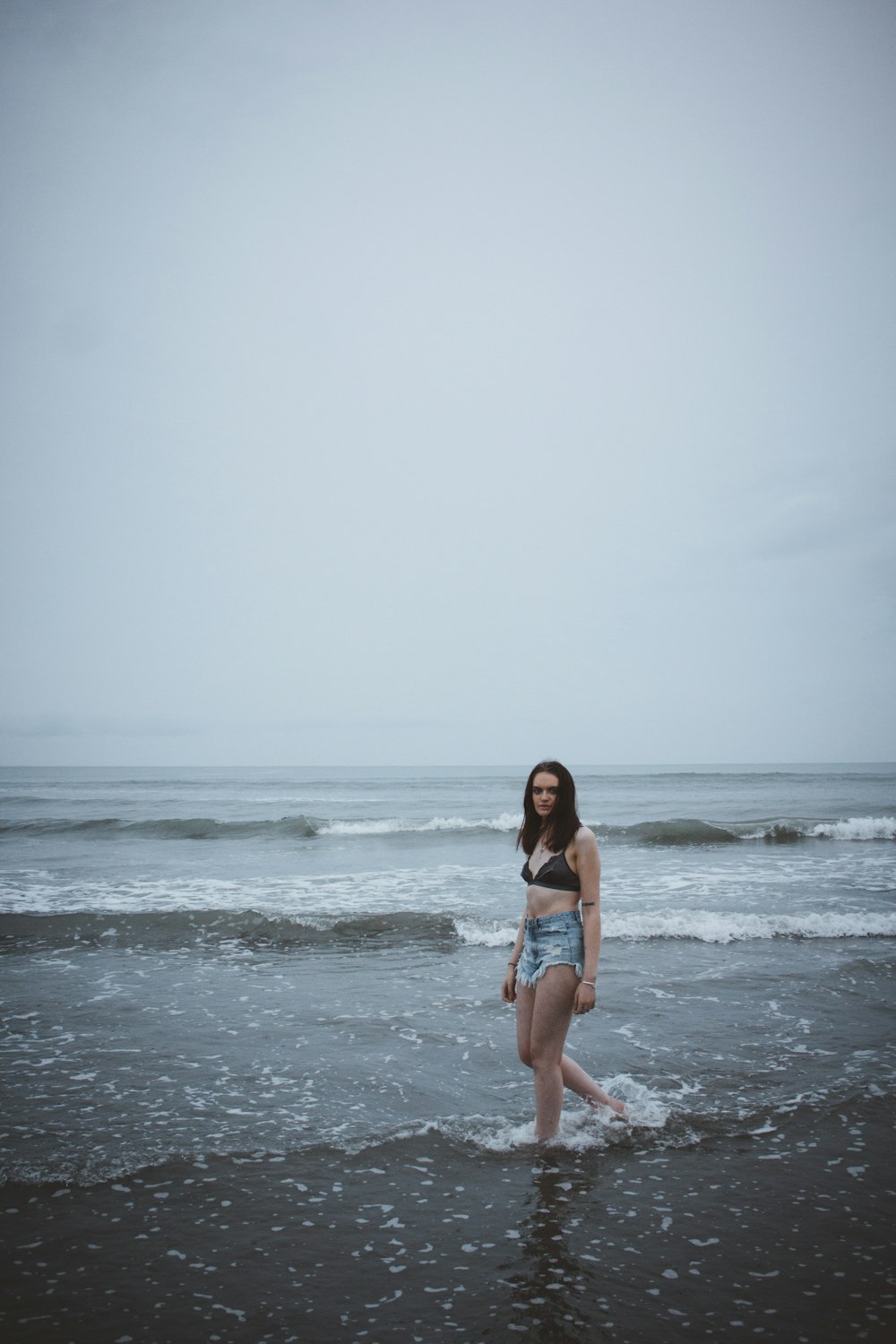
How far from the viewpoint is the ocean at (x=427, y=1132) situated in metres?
3.56

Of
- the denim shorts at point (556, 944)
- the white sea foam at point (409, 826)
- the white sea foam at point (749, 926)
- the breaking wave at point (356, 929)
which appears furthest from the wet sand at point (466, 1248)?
the white sea foam at point (409, 826)

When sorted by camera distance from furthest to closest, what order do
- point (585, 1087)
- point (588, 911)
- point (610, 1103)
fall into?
point (610, 1103) < point (585, 1087) < point (588, 911)

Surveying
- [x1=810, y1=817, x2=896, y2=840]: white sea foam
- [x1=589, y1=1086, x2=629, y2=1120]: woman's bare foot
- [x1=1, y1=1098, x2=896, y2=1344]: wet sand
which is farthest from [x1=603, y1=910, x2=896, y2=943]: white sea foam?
[x1=810, y1=817, x2=896, y2=840]: white sea foam

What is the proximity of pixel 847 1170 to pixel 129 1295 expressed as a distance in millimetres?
4272

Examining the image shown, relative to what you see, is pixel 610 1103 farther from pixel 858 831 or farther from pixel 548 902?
pixel 858 831

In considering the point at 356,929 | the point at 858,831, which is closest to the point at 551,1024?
the point at 356,929

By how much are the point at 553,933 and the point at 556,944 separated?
0.07 m

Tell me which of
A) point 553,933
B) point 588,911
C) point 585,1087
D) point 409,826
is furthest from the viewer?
point 409,826

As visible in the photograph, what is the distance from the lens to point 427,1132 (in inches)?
211

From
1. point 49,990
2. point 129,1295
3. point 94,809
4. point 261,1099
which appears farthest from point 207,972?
point 94,809

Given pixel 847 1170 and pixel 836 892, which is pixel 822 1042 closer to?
pixel 847 1170

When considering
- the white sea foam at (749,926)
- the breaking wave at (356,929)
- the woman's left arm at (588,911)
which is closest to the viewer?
the woman's left arm at (588,911)

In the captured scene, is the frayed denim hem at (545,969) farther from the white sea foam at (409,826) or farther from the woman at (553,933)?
the white sea foam at (409,826)

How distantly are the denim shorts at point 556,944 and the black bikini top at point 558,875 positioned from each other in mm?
165
